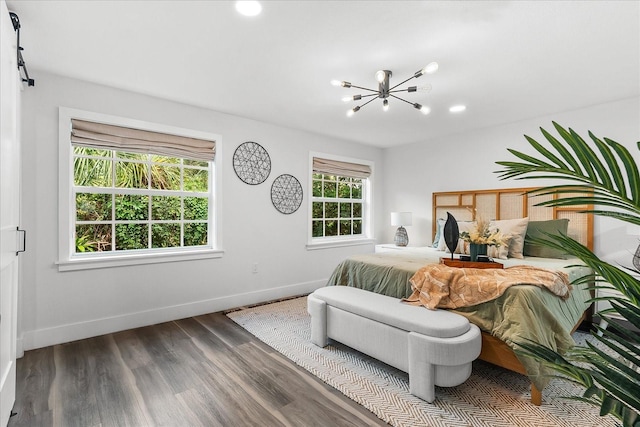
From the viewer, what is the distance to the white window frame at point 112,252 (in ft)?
9.34

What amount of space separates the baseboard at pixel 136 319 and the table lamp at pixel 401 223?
1.86 m

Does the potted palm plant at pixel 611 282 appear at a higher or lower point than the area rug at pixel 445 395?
higher

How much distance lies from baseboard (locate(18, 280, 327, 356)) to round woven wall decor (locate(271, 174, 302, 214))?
1084mm

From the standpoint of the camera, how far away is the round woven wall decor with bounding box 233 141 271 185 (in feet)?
12.9

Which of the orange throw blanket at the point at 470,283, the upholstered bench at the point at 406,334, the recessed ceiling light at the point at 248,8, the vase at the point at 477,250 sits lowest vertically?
the upholstered bench at the point at 406,334

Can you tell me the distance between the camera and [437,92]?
124 inches

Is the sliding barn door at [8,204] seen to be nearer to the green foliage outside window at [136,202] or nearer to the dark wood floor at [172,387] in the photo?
the dark wood floor at [172,387]

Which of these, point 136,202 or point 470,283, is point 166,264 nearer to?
point 136,202

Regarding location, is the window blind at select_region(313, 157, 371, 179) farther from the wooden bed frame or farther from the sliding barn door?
the sliding barn door

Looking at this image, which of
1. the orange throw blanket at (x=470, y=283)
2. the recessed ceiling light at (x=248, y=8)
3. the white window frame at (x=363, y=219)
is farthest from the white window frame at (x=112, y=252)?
the orange throw blanket at (x=470, y=283)

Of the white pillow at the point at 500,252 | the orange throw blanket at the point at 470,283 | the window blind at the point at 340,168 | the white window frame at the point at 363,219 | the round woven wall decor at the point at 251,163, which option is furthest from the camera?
the window blind at the point at 340,168

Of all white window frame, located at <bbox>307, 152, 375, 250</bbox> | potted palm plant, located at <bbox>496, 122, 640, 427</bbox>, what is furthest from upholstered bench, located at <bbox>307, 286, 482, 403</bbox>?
white window frame, located at <bbox>307, 152, 375, 250</bbox>

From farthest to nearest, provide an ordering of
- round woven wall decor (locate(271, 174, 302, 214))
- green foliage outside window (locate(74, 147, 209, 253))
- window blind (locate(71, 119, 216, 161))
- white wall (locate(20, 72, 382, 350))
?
round woven wall decor (locate(271, 174, 302, 214)) < green foliage outside window (locate(74, 147, 209, 253)) < window blind (locate(71, 119, 216, 161)) < white wall (locate(20, 72, 382, 350))

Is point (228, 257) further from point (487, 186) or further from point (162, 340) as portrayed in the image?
point (487, 186)
